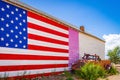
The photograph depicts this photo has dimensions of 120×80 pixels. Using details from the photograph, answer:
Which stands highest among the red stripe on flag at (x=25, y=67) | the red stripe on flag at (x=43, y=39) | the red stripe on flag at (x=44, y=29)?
the red stripe on flag at (x=44, y=29)

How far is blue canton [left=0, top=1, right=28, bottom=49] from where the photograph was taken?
1064cm

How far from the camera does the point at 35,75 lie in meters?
13.0

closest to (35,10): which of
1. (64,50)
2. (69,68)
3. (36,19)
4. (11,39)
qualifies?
(36,19)

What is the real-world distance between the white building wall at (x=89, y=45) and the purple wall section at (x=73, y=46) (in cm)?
80

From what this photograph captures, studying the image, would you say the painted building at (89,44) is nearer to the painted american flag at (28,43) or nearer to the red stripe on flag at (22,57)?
the painted american flag at (28,43)

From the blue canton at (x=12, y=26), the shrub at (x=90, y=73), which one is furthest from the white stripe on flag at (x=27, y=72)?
the shrub at (x=90, y=73)

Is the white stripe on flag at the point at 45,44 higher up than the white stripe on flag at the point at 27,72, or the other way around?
the white stripe on flag at the point at 45,44

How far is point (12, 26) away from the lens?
11203mm

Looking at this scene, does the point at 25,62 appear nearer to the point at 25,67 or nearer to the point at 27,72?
the point at 25,67

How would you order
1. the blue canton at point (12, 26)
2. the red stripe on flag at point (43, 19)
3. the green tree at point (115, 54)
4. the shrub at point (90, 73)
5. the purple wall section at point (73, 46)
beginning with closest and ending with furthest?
the blue canton at point (12, 26) → the red stripe on flag at point (43, 19) → the shrub at point (90, 73) → the purple wall section at point (73, 46) → the green tree at point (115, 54)

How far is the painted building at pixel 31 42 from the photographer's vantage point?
1085cm

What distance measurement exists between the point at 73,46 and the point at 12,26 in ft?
27.6

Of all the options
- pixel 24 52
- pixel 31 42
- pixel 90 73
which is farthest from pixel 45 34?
pixel 90 73

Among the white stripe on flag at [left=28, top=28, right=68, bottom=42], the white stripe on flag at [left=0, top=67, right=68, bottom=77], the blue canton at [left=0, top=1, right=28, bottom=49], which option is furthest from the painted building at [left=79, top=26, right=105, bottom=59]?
the blue canton at [left=0, top=1, right=28, bottom=49]
